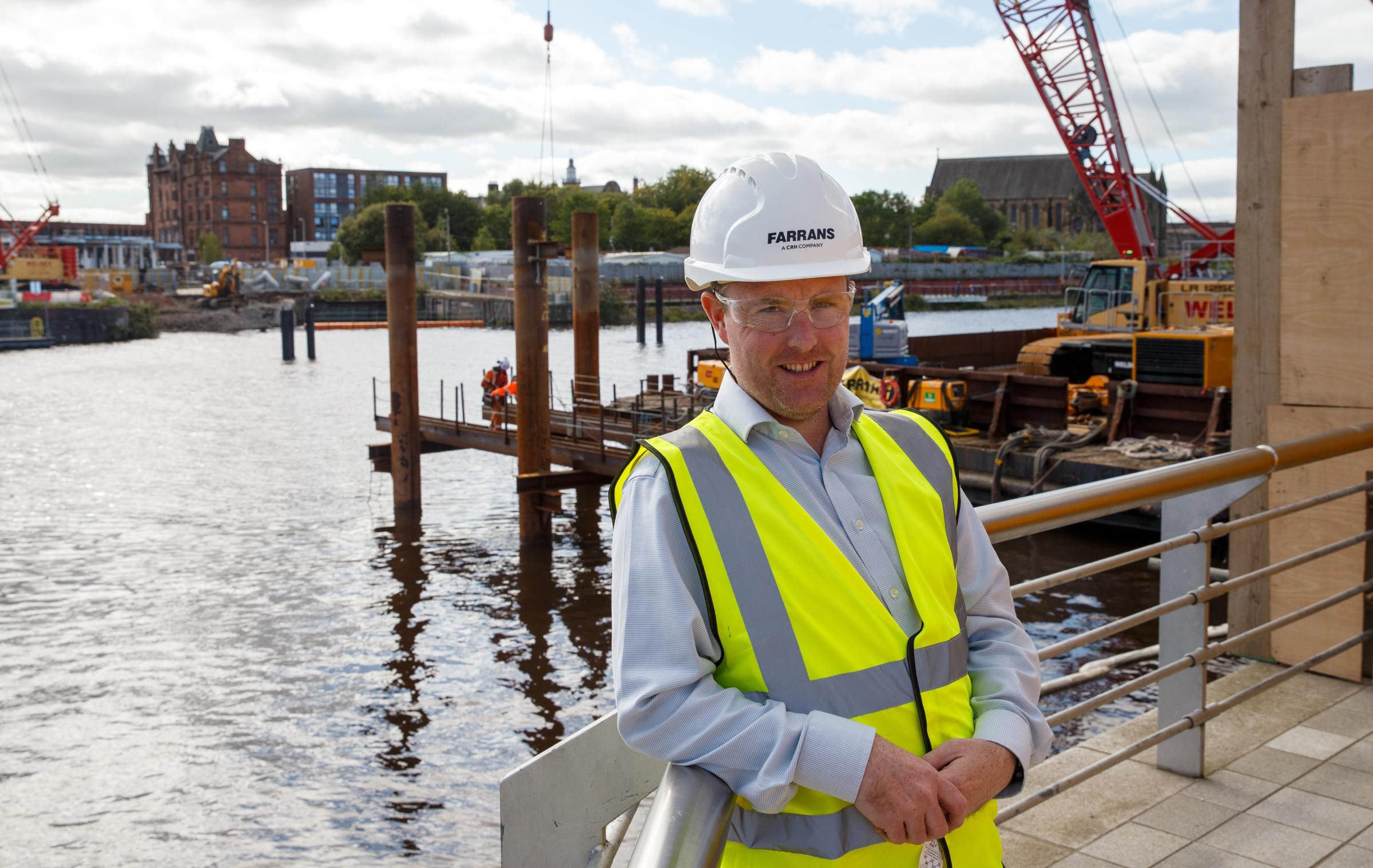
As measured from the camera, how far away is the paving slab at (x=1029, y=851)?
9.98ft

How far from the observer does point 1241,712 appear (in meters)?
4.23

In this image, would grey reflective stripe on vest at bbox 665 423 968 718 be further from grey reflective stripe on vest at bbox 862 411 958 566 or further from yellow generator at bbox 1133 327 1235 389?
yellow generator at bbox 1133 327 1235 389

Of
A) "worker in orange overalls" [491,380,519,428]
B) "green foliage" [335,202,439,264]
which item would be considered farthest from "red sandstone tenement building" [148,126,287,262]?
"worker in orange overalls" [491,380,519,428]

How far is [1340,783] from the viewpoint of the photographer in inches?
143

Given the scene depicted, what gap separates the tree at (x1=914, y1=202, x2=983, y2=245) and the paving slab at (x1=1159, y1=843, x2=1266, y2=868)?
429 feet

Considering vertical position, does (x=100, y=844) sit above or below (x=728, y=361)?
below

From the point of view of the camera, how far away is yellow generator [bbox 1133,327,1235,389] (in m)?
16.5

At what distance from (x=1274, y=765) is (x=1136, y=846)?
88 cm

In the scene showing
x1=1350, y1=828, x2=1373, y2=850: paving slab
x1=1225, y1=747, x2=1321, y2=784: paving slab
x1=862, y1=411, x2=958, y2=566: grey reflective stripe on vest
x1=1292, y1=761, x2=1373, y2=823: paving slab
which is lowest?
x1=1350, y1=828, x2=1373, y2=850: paving slab

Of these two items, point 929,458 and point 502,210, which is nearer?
point 929,458

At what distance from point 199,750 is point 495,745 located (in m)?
2.67

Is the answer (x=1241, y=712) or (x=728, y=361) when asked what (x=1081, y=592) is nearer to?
(x=1241, y=712)

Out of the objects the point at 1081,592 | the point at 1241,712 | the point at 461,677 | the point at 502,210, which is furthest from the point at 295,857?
the point at 502,210

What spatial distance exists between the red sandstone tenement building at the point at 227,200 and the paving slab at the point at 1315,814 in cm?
12344
